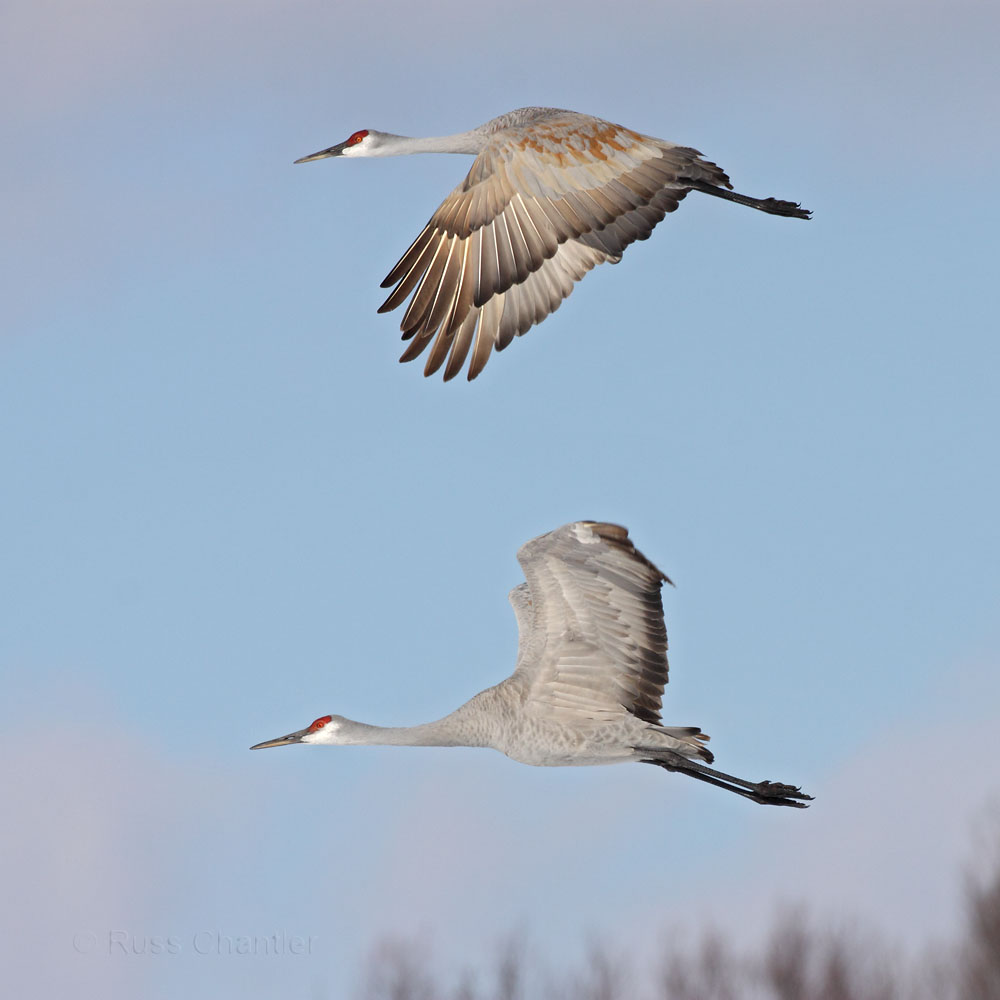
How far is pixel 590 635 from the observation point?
13312mm

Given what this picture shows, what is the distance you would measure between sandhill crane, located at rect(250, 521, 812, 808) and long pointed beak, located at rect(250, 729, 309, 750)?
68.5 inches

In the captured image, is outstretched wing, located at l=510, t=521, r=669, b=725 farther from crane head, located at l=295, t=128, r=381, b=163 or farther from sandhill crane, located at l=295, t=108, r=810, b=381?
crane head, located at l=295, t=128, r=381, b=163

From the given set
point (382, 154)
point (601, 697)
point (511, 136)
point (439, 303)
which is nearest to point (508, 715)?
point (601, 697)

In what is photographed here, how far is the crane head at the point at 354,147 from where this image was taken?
15875 millimetres

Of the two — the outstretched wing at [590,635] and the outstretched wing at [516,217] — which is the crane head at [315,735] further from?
the outstretched wing at [516,217]

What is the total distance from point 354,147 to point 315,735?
5476 millimetres

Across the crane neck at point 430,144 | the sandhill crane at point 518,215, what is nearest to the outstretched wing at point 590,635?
the sandhill crane at point 518,215

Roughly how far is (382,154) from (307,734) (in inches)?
211

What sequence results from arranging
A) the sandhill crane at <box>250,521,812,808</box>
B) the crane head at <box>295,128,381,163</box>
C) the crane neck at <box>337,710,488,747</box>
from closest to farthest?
the sandhill crane at <box>250,521,812,808</box>, the crane neck at <box>337,710,488,747</box>, the crane head at <box>295,128,381,163</box>

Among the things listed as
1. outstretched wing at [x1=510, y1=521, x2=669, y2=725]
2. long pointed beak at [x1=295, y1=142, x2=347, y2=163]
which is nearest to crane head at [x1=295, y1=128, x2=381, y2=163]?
long pointed beak at [x1=295, y1=142, x2=347, y2=163]

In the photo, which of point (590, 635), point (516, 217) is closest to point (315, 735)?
point (590, 635)

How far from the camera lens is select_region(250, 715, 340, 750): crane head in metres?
15.0

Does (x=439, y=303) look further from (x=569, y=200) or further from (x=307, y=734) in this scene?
(x=307, y=734)

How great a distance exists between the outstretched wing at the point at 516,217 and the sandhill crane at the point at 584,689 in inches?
80.0
